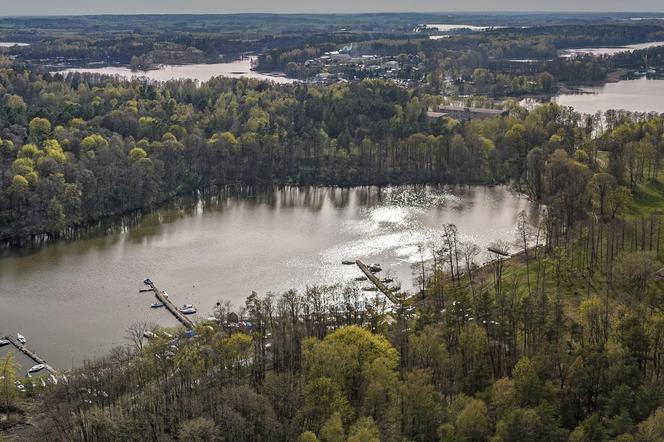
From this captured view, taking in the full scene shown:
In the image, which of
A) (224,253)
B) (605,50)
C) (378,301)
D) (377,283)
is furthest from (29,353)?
(605,50)

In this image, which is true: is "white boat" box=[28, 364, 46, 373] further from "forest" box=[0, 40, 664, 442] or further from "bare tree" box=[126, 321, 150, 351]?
"bare tree" box=[126, 321, 150, 351]

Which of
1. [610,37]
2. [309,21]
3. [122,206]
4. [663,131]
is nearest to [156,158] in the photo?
[122,206]

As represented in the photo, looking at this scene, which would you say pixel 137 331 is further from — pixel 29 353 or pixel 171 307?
pixel 29 353

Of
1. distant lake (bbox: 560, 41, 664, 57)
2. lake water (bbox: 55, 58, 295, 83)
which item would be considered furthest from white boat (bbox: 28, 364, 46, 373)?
distant lake (bbox: 560, 41, 664, 57)

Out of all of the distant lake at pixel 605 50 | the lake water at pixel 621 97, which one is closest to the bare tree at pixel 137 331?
the lake water at pixel 621 97

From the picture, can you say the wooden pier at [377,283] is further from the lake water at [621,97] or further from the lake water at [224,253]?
the lake water at [621,97]

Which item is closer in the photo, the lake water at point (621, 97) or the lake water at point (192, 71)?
the lake water at point (621, 97)
